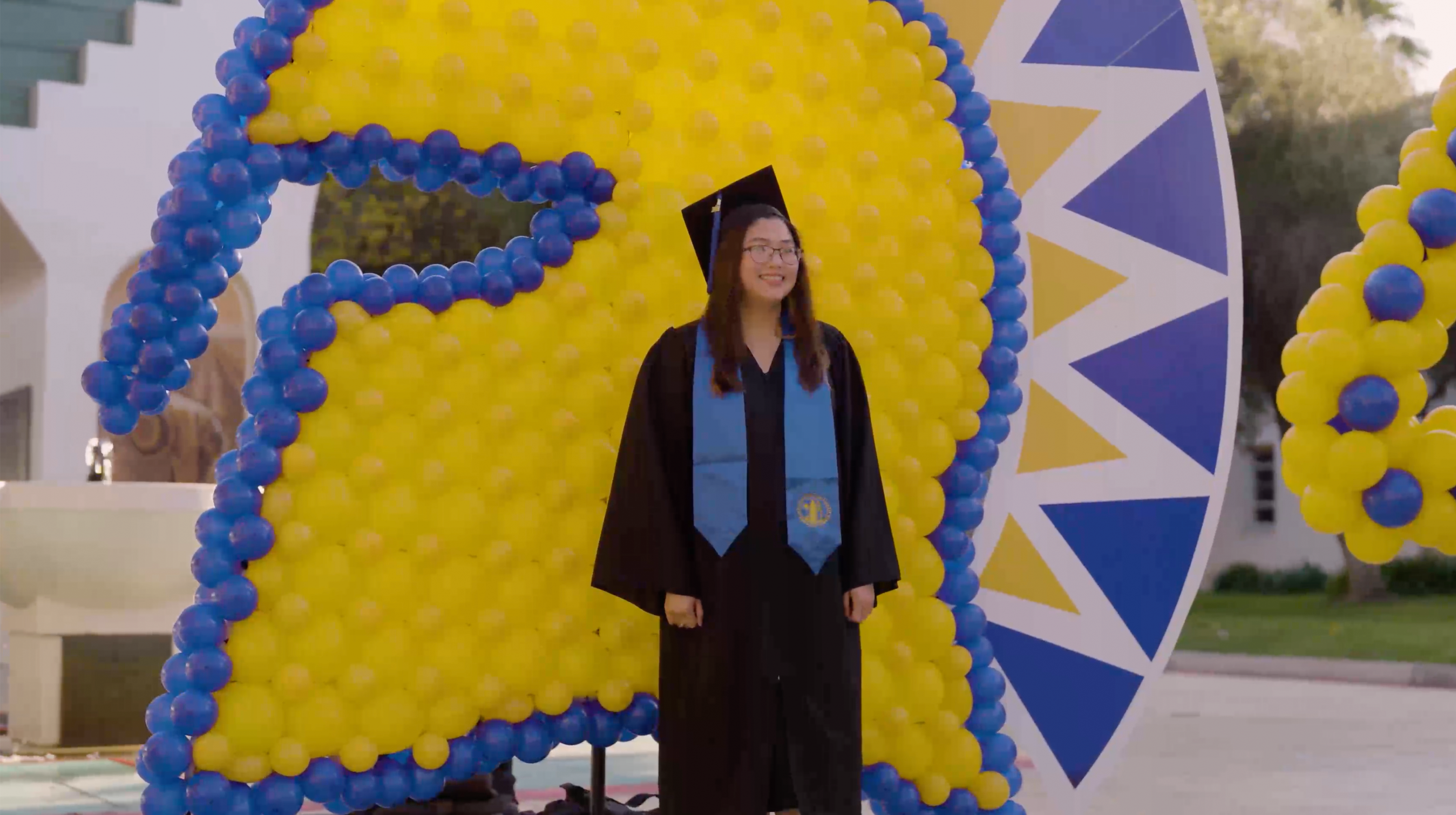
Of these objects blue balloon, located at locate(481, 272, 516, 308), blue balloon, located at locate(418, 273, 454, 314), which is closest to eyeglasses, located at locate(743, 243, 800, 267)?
blue balloon, located at locate(481, 272, 516, 308)

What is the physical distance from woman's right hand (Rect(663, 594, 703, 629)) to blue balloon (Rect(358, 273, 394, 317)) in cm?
87

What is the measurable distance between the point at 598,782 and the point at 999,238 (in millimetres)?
1701

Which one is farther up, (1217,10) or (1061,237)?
(1217,10)

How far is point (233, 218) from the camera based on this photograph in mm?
2949

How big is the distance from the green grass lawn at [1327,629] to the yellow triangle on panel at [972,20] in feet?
26.9

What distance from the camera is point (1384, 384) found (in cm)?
286

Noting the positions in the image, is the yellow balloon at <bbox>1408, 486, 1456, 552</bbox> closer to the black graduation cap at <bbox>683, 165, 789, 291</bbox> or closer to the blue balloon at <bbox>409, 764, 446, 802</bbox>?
the black graduation cap at <bbox>683, 165, 789, 291</bbox>

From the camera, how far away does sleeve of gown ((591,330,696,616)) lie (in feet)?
9.30

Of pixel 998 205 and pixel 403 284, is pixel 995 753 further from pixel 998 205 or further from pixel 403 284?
pixel 403 284

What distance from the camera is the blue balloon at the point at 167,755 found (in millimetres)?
2801

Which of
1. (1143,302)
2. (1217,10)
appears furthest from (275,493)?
(1217,10)

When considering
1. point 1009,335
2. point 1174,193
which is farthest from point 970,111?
point 1174,193

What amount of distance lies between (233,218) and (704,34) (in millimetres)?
1183

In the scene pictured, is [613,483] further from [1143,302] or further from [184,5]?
[184,5]
